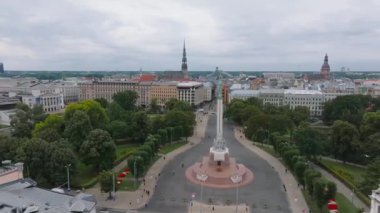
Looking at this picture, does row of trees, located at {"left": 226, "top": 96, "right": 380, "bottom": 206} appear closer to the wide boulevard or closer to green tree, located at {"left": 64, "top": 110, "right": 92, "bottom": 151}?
the wide boulevard

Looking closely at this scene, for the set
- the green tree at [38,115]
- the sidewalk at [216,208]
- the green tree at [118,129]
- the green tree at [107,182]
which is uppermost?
the green tree at [38,115]

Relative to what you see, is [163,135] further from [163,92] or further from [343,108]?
[163,92]

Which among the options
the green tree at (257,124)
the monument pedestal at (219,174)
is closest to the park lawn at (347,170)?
the monument pedestal at (219,174)

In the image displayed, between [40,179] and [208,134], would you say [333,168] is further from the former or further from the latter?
[40,179]

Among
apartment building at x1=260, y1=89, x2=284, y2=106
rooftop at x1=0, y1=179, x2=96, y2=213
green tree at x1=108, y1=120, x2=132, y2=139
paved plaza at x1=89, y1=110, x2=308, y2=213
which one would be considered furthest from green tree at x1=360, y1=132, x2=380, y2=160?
apartment building at x1=260, y1=89, x2=284, y2=106

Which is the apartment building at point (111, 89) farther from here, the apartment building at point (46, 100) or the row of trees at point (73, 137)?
the row of trees at point (73, 137)

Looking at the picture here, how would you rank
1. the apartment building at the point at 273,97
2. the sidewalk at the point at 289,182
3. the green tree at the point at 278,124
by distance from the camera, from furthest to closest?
the apartment building at the point at 273,97
the green tree at the point at 278,124
the sidewalk at the point at 289,182

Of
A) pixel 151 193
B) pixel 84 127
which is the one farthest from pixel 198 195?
pixel 84 127


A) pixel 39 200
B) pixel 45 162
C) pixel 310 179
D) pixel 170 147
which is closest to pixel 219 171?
pixel 310 179
